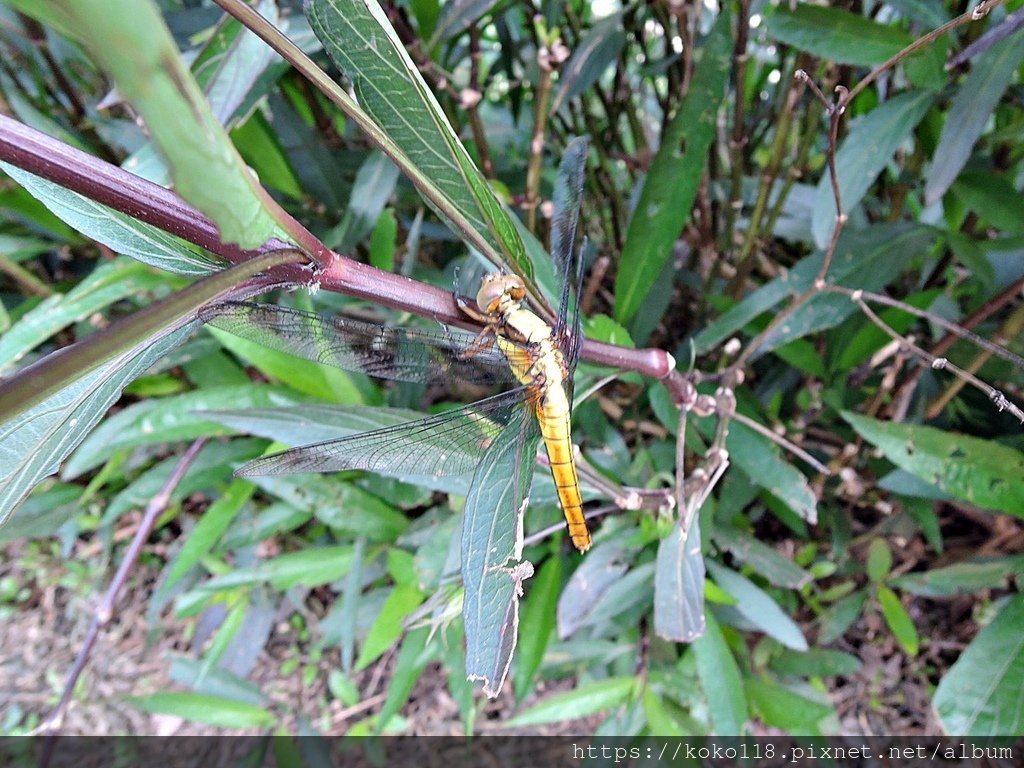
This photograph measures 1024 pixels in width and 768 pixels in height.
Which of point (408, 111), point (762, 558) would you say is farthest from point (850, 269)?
point (408, 111)

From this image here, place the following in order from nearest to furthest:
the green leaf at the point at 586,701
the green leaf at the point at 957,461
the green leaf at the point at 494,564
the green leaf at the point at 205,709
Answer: the green leaf at the point at 494,564 → the green leaf at the point at 957,461 → the green leaf at the point at 586,701 → the green leaf at the point at 205,709

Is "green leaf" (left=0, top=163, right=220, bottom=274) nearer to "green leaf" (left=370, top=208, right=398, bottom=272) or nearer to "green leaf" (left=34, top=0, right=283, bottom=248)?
"green leaf" (left=34, top=0, right=283, bottom=248)

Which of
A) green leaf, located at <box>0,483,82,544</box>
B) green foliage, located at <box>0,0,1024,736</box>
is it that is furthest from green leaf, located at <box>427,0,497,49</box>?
green leaf, located at <box>0,483,82,544</box>

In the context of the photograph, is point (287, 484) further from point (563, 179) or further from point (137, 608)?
point (137, 608)

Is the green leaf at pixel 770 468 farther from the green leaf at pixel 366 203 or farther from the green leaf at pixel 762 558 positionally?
the green leaf at pixel 366 203

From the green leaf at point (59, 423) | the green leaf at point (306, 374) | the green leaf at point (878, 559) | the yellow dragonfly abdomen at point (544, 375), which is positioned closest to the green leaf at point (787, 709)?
→ the green leaf at point (878, 559)

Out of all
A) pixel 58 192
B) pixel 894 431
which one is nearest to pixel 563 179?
pixel 58 192
